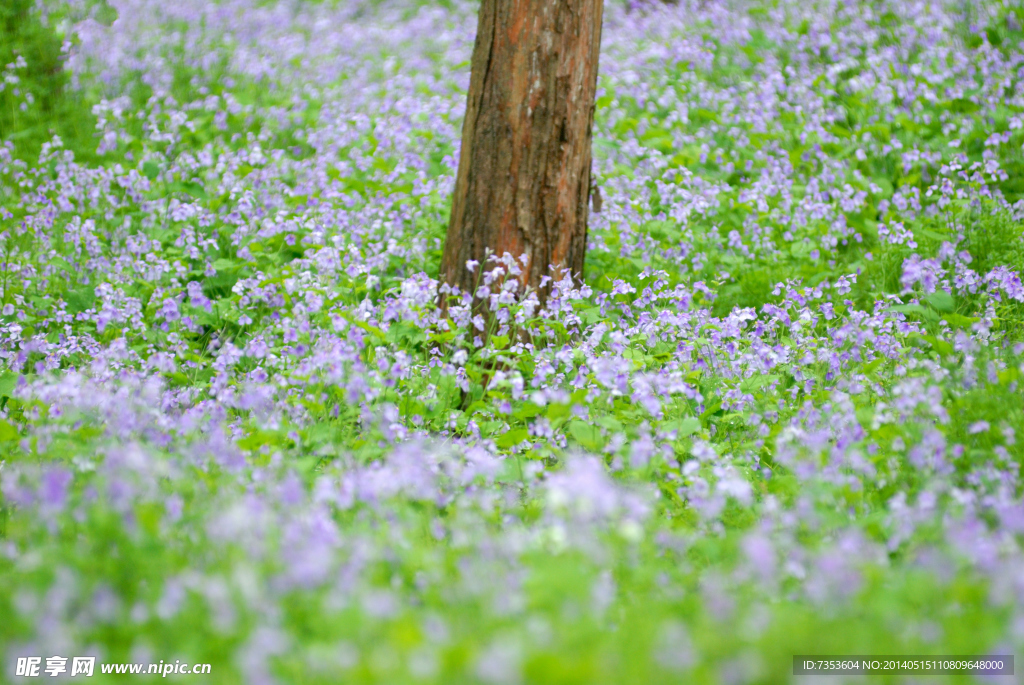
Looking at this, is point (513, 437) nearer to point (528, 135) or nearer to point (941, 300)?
point (528, 135)

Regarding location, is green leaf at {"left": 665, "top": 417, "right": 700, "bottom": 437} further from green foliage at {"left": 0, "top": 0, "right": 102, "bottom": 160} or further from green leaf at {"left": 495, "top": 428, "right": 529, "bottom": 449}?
green foliage at {"left": 0, "top": 0, "right": 102, "bottom": 160}

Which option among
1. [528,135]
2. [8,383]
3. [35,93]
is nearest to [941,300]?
[528,135]

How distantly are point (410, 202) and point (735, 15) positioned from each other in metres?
5.86

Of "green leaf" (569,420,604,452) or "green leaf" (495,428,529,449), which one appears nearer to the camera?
"green leaf" (569,420,604,452)

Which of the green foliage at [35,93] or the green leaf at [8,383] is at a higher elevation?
the green foliage at [35,93]

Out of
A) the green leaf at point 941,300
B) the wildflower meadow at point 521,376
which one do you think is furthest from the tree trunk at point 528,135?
the green leaf at point 941,300

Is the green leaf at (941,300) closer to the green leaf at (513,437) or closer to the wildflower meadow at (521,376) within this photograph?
the wildflower meadow at (521,376)

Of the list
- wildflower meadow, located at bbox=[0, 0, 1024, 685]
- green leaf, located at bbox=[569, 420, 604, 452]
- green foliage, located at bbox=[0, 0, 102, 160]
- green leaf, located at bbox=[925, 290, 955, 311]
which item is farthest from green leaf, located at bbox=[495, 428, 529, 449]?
green foliage, located at bbox=[0, 0, 102, 160]

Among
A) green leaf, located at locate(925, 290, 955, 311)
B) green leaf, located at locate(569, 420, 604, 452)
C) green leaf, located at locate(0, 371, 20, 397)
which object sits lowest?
green leaf, located at locate(569, 420, 604, 452)

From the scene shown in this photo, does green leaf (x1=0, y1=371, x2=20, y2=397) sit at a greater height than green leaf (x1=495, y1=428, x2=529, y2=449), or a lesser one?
greater

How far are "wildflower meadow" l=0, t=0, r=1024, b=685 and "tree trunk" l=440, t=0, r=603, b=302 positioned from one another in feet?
1.13

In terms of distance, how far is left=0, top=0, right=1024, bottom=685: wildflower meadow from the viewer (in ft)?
5.53

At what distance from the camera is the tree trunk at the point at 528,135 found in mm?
3846

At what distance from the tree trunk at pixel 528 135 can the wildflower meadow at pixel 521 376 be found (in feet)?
1.13
